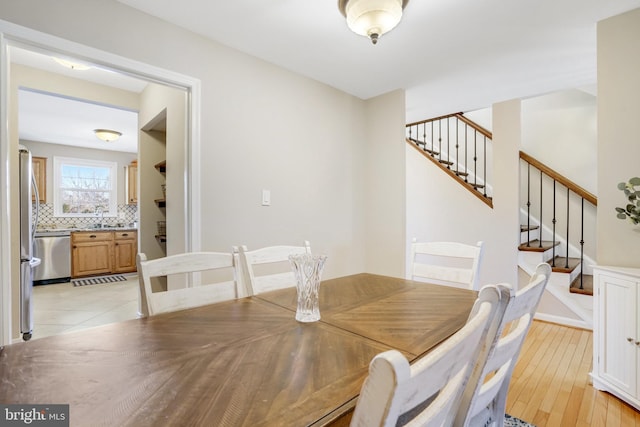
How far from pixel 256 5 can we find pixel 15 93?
2.26 m

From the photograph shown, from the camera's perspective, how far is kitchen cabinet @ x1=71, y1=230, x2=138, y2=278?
4.98 m

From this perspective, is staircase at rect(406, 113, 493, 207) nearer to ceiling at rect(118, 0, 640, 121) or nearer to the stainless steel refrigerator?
ceiling at rect(118, 0, 640, 121)

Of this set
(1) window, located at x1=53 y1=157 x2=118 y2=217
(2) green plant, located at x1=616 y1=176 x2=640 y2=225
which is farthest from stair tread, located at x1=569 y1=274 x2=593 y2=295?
(1) window, located at x1=53 y1=157 x2=118 y2=217

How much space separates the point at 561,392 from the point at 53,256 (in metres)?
6.30

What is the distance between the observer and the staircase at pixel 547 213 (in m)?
3.00

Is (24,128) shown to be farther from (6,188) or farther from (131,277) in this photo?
(6,188)

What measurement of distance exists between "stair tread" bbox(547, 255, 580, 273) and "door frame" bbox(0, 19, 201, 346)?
3.25 m

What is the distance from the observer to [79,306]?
12.1ft

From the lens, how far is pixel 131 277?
5297 mm

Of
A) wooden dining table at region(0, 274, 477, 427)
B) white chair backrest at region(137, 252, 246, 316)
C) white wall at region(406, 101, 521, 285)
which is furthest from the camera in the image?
white wall at region(406, 101, 521, 285)

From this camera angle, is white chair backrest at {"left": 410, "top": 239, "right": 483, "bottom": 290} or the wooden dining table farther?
white chair backrest at {"left": 410, "top": 239, "right": 483, "bottom": 290}

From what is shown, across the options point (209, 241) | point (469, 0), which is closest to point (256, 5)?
point (469, 0)

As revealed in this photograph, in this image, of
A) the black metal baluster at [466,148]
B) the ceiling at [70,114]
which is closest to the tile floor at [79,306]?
the ceiling at [70,114]

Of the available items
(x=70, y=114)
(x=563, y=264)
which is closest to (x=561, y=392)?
(x=563, y=264)
